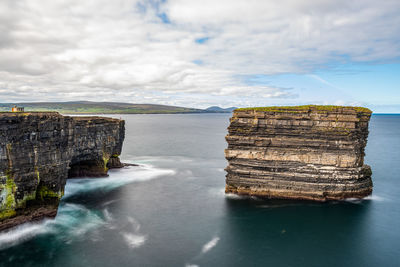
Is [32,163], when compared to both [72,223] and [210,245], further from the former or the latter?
[210,245]

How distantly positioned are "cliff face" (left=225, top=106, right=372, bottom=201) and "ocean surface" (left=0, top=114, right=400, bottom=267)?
227cm

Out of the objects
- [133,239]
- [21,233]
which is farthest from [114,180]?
[133,239]

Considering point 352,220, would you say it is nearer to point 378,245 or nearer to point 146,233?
point 378,245

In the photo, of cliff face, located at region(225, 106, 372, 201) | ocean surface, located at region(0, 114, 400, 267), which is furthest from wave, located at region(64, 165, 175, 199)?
cliff face, located at region(225, 106, 372, 201)

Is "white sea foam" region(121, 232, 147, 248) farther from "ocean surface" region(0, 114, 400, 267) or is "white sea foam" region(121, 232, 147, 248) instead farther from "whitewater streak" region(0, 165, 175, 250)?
"ocean surface" region(0, 114, 400, 267)

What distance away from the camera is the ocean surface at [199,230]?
29375 millimetres

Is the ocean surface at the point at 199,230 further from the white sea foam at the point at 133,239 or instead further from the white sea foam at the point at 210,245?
the white sea foam at the point at 133,239

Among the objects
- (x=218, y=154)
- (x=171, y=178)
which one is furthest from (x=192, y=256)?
(x=218, y=154)

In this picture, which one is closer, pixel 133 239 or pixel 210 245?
pixel 210 245

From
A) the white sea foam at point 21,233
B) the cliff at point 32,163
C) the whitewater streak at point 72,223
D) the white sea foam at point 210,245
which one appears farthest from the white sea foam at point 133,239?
the cliff at point 32,163

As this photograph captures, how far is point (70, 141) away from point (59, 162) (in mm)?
3508

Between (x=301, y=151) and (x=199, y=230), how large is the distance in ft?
64.0

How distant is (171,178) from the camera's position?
2330 inches

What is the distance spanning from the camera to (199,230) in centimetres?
3566
